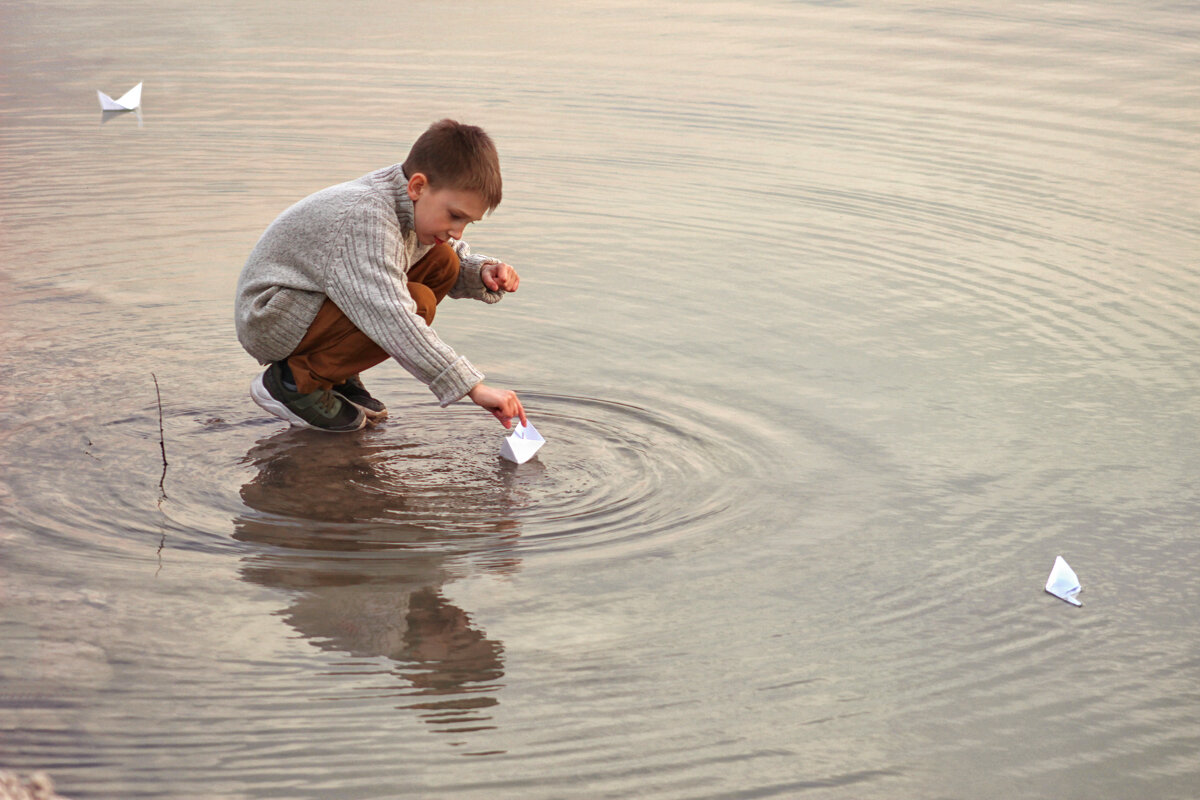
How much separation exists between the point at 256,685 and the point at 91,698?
275 millimetres

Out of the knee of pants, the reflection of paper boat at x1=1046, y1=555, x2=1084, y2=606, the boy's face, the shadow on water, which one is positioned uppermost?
the boy's face

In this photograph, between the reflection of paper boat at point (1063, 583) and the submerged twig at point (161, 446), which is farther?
the submerged twig at point (161, 446)

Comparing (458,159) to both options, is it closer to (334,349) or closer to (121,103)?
(334,349)

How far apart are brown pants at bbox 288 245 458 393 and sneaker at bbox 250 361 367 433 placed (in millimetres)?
33

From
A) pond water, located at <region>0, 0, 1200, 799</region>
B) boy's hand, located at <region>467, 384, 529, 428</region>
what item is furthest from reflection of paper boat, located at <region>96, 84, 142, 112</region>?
boy's hand, located at <region>467, 384, 529, 428</region>

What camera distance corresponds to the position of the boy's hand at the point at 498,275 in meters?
3.61

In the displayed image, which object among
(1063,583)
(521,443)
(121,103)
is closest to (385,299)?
(521,443)

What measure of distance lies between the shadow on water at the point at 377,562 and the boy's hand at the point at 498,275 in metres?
0.60

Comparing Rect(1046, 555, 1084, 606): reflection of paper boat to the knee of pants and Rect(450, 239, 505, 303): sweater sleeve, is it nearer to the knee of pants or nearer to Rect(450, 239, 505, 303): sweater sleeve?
the knee of pants

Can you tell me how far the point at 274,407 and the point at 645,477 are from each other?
1.03 m

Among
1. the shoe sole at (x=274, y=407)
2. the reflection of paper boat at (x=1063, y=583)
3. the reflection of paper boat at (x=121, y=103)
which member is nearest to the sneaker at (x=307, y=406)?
the shoe sole at (x=274, y=407)

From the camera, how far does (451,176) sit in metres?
3.10

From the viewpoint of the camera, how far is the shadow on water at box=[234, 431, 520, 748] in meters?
2.32

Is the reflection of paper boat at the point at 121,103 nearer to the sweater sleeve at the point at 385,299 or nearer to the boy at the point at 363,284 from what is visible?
the boy at the point at 363,284
